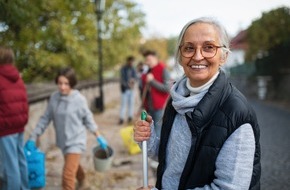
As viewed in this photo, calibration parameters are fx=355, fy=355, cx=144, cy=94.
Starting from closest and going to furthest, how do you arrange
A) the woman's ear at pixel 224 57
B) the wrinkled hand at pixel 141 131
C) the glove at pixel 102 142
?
the woman's ear at pixel 224 57 → the wrinkled hand at pixel 141 131 → the glove at pixel 102 142

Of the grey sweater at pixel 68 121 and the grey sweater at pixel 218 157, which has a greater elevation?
the grey sweater at pixel 218 157

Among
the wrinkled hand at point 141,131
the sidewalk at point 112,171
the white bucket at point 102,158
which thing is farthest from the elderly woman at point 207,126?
the sidewalk at point 112,171

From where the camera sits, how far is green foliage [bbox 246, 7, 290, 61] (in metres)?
15.1

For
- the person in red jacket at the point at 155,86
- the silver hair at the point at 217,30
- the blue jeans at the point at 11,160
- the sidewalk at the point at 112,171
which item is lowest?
the sidewalk at the point at 112,171

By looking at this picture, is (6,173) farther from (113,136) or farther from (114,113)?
(114,113)

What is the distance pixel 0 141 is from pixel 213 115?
2663 mm

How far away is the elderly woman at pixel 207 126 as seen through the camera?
5.35 ft

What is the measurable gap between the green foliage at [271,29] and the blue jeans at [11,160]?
1288 cm

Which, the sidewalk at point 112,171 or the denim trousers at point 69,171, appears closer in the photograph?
the denim trousers at point 69,171

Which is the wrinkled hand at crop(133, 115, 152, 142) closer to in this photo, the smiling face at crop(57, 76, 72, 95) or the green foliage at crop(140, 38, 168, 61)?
the smiling face at crop(57, 76, 72, 95)

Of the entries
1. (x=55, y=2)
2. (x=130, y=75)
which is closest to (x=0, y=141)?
(x=55, y=2)

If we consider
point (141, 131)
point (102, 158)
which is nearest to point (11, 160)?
point (102, 158)

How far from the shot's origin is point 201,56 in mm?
1816

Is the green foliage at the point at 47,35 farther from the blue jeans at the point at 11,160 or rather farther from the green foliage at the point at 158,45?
the green foliage at the point at 158,45
